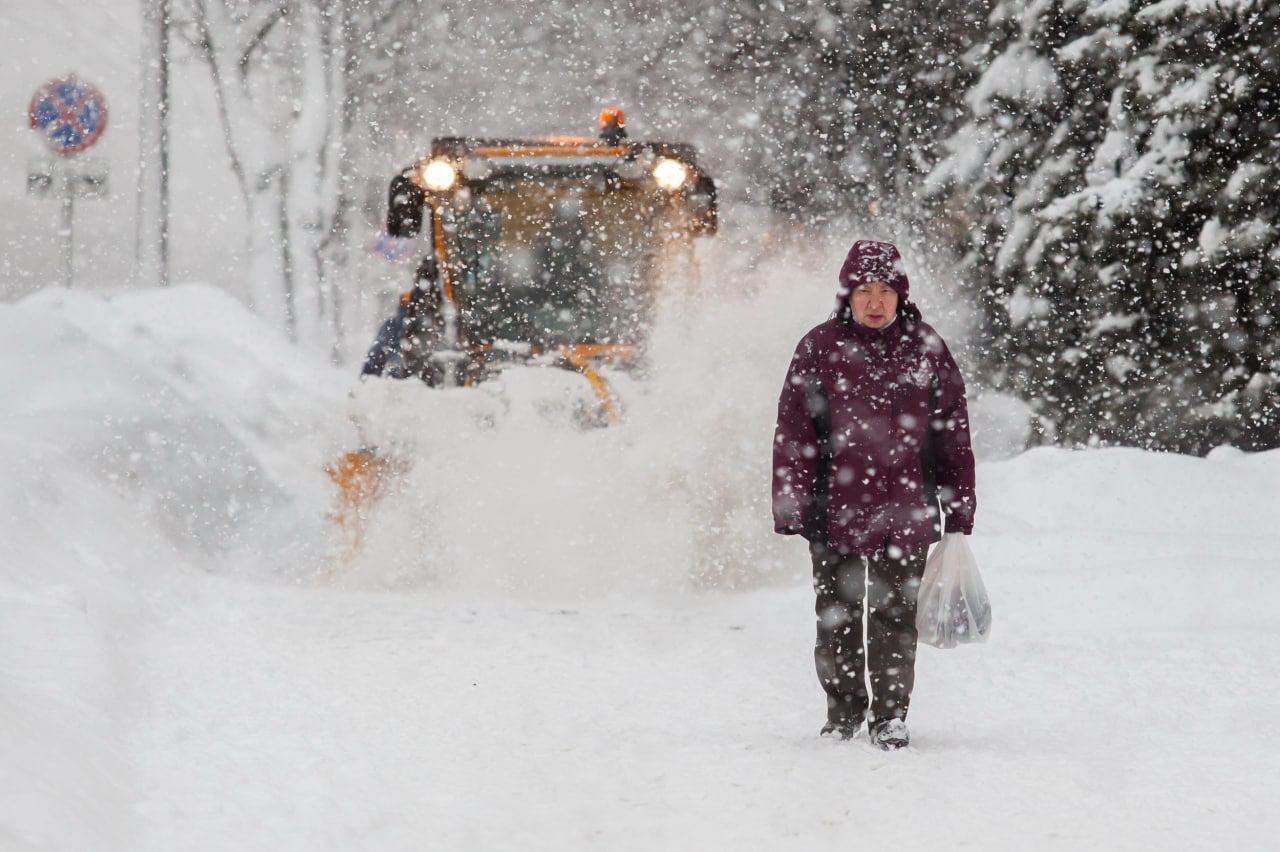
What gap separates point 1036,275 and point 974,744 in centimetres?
691

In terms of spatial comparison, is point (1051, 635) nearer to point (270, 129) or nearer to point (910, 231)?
point (910, 231)

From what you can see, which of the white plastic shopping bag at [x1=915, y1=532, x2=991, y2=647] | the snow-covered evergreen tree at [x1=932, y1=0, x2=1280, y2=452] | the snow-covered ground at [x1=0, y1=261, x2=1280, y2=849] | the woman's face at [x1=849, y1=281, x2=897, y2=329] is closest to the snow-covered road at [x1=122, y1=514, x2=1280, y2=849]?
the snow-covered ground at [x1=0, y1=261, x2=1280, y2=849]

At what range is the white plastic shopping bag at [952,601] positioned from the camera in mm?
4879

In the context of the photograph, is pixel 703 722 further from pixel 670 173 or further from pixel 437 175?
pixel 437 175

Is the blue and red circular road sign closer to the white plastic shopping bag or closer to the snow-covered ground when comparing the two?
the snow-covered ground

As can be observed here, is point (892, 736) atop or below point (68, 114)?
below

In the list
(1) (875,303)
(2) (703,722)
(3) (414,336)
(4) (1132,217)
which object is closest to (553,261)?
(3) (414,336)

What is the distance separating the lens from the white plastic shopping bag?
192 inches

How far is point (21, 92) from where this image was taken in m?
63.5

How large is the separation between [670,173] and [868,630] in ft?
17.6

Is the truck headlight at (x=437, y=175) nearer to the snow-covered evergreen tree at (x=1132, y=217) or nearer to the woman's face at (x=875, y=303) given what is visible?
the snow-covered evergreen tree at (x=1132, y=217)

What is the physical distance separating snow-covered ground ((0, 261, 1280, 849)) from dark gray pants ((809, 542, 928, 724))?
0.55 ft

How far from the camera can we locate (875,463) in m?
4.85

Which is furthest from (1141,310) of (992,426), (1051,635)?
(1051,635)
